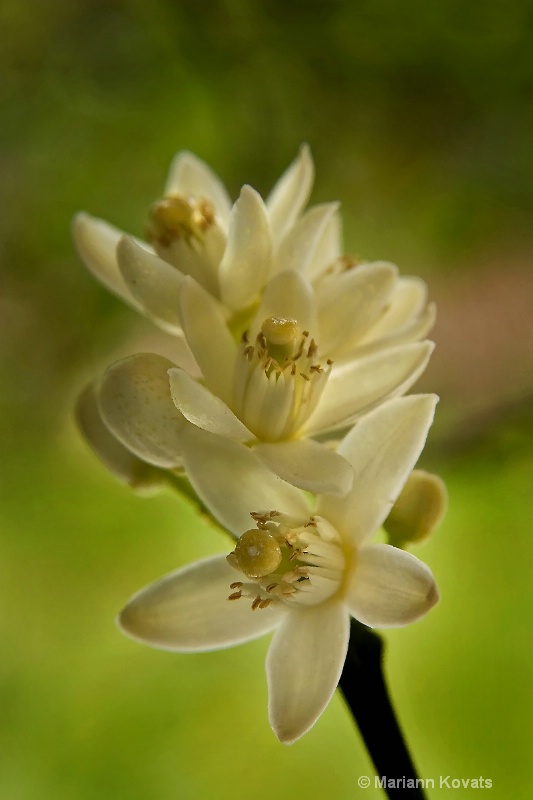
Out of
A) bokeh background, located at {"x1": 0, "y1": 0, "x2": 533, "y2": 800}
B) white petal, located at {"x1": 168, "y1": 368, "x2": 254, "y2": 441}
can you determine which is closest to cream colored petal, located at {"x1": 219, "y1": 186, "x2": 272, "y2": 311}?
white petal, located at {"x1": 168, "y1": 368, "x2": 254, "y2": 441}

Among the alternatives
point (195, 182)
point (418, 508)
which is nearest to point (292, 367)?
point (418, 508)

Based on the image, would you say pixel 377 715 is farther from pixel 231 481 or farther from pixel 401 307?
pixel 401 307

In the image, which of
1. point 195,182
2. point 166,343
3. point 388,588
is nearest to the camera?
point 388,588

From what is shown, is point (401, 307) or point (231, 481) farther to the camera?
point (401, 307)

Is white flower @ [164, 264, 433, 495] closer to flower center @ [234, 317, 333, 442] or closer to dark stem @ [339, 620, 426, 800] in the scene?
flower center @ [234, 317, 333, 442]

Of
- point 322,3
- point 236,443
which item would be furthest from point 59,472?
point 322,3

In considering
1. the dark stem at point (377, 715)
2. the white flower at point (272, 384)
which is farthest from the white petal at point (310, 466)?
the dark stem at point (377, 715)

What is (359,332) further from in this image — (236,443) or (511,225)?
(511,225)
